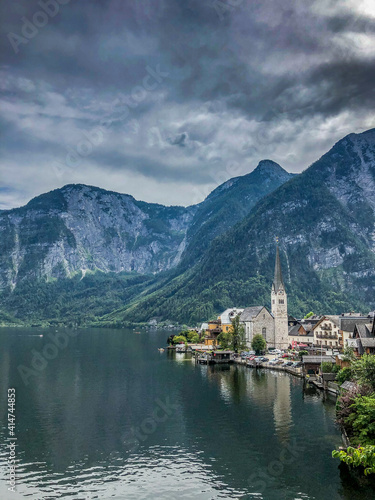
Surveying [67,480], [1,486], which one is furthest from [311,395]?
[1,486]

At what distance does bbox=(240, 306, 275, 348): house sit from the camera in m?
148

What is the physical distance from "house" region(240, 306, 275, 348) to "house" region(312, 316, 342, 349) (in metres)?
15.2

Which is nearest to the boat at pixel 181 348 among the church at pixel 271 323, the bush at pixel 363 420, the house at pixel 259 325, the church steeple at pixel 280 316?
the church at pixel 271 323

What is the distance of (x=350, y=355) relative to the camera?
79.6m

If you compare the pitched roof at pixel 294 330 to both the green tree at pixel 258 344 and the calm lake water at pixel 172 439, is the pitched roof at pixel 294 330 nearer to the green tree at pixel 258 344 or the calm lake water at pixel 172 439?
the green tree at pixel 258 344

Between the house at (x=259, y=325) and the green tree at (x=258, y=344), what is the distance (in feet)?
24.3

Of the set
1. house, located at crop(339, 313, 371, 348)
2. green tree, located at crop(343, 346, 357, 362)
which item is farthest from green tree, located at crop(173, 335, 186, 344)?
green tree, located at crop(343, 346, 357, 362)

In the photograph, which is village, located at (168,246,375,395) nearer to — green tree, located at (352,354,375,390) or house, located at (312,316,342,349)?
house, located at (312,316,342,349)

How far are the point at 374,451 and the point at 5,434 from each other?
4509 cm

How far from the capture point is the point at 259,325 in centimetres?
14862

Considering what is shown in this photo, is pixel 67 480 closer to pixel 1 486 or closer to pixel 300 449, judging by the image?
pixel 1 486

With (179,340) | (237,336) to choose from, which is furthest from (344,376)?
(179,340)

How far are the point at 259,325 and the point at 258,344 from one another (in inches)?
442

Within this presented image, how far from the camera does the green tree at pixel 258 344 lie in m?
138
